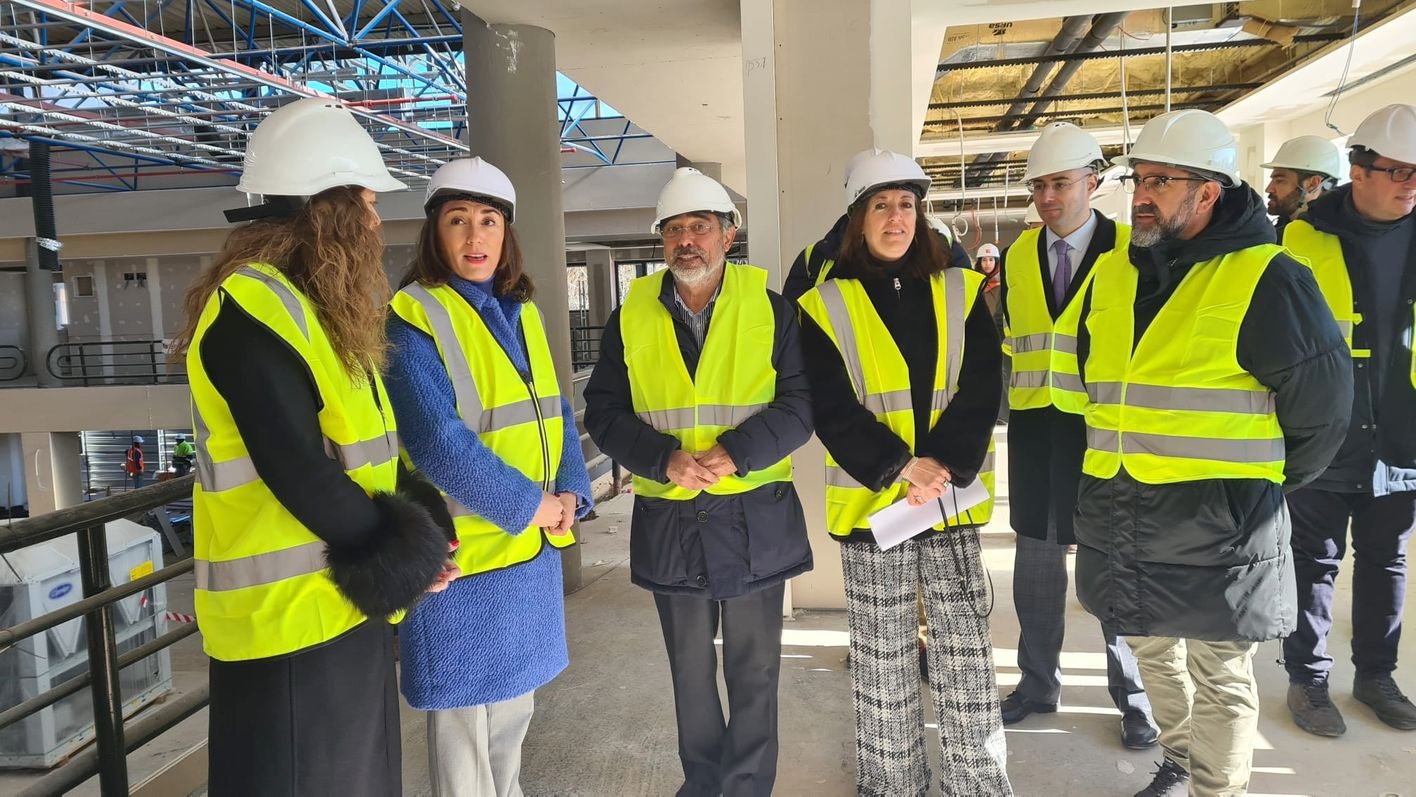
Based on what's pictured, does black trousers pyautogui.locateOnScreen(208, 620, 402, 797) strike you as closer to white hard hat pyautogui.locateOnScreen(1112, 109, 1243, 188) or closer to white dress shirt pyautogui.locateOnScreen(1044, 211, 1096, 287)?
white hard hat pyautogui.locateOnScreen(1112, 109, 1243, 188)

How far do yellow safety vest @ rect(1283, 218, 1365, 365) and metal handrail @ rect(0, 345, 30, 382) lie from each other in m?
23.5

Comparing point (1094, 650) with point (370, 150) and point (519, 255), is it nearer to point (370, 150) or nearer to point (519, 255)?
point (519, 255)

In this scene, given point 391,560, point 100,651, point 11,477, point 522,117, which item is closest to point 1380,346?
point 391,560

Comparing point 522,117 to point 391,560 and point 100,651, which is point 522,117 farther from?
point 391,560

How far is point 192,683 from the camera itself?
362 inches

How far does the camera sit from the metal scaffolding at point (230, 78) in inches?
381

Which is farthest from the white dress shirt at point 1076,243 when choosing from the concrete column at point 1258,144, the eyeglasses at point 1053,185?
the concrete column at point 1258,144

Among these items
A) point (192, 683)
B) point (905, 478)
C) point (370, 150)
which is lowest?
point (192, 683)

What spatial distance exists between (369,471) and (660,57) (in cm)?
446

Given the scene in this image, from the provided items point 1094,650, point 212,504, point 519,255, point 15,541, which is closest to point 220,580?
point 212,504

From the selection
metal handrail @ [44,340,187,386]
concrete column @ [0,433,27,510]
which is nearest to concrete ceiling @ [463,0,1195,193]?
metal handrail @ [44,340,187,386]

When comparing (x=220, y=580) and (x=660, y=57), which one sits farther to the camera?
(x=660, y=57)

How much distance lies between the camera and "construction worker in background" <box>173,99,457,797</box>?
4.64 feet

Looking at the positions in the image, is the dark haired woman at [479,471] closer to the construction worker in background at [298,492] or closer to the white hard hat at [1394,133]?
the construction worker in background at [298,492]
